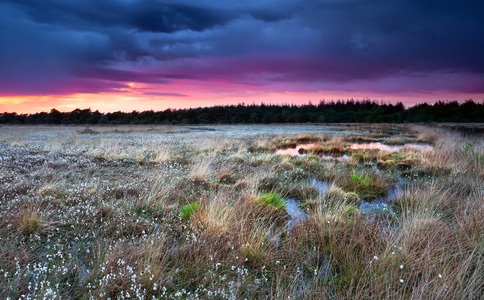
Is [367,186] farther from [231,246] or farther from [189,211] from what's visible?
[231,246]

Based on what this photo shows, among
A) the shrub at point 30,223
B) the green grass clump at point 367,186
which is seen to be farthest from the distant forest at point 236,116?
the shrub at point 30,223

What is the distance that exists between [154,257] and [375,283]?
10.1 feet

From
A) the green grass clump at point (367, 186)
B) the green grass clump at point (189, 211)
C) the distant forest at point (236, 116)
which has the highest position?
the distant forest at point (236, 116)

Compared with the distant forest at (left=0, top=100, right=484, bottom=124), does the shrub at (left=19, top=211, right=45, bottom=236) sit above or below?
below

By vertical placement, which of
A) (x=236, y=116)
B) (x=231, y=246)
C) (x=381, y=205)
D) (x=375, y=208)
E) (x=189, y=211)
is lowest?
(x=381, y=205)

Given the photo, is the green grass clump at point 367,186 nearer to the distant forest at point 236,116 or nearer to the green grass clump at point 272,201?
the green grass clump at point 272,201

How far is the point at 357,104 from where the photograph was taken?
6447 inches

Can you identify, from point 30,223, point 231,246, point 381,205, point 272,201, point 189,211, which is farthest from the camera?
Result: point 381,205

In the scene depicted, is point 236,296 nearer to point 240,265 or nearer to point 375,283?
point 240,265

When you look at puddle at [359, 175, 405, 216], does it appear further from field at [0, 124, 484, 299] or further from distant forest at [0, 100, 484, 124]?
distant forest at [0, 100, 484, 124]

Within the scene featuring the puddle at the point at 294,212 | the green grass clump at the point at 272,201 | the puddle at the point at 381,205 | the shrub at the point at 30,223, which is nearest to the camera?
the shrub at the point at 30,223

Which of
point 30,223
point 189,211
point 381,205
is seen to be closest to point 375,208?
point 381,205

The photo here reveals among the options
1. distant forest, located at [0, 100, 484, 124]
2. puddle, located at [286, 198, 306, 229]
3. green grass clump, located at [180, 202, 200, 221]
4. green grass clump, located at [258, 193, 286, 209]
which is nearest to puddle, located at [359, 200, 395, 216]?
puddle, located at [286, 198, 306, 229]

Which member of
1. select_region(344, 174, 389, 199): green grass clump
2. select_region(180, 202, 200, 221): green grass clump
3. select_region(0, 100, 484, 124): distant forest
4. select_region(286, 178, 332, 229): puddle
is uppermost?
select_region(0, 100, 484, 124): distant forest
